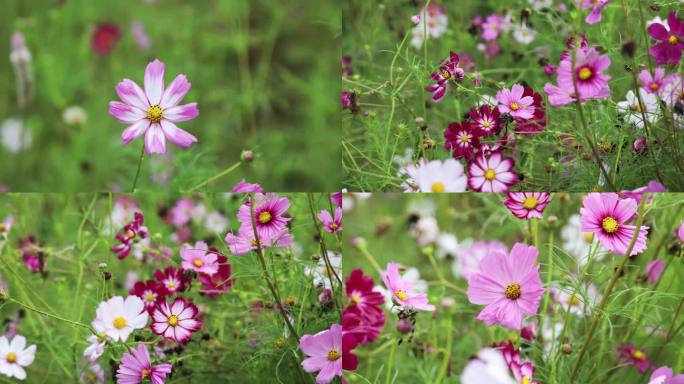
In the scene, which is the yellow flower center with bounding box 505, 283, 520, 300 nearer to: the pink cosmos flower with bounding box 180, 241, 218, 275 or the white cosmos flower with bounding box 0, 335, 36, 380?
the pink cosmos flower with bounding box 180, 241, 218, 275

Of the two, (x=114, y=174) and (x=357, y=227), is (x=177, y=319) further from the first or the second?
(x=114, y=174)

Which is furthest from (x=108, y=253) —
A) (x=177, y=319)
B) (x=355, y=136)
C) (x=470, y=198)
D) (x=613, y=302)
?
(x=613, y=302)

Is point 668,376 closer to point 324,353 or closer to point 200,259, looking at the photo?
point 324,353

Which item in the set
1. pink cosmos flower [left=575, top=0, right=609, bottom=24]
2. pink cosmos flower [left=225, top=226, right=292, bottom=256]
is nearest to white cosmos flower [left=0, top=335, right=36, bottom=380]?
pink cosmos flower [left=225, top=226, right=292, bottom=256]

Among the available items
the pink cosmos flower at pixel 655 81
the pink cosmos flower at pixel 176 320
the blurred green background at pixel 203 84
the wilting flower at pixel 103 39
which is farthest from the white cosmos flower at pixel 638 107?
the wilting flower at pixel 103 39

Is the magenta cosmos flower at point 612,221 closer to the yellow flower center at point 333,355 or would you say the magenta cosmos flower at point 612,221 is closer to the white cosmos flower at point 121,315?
the yellow flower center at point 333,355

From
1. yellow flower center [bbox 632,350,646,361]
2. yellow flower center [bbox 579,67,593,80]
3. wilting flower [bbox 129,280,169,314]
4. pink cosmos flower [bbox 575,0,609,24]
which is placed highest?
pink cosmos flower [bbox 575,0,609,24]
